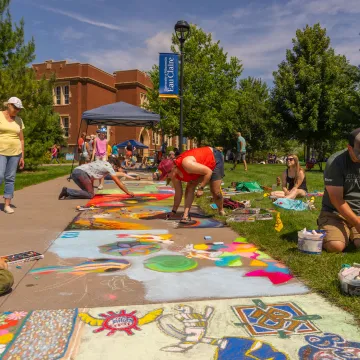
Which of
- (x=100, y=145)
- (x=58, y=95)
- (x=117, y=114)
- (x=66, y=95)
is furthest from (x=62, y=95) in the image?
(x=100, y=145)

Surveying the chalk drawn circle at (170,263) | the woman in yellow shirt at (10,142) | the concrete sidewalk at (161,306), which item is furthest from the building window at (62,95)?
the chalk drawn circle at (170,263)

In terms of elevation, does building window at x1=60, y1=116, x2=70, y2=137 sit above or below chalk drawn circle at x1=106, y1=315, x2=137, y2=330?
above

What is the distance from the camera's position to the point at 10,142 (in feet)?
20.0

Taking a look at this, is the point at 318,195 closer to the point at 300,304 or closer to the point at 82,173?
the point at 82,173

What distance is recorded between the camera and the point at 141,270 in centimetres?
334

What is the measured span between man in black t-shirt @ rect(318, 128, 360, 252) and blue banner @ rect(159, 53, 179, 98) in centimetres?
880

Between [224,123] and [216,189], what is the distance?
22.1m

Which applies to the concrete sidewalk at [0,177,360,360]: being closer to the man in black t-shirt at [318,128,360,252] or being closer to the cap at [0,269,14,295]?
the cap at [0,269,14,295]

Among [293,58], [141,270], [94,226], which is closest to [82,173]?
[94,226]

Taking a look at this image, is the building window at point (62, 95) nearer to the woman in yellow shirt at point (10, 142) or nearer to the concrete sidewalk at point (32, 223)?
the concrete sidewalk at point (32, 223)

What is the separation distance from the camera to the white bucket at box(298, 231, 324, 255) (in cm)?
360

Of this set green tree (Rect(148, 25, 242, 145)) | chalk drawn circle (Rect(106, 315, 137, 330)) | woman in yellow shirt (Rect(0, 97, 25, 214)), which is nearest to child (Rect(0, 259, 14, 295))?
chalk drawn circle (Rect(106, 315, 137, 330))

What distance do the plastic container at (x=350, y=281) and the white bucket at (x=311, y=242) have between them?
0.80 meters

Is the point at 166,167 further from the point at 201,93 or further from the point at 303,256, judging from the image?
the point at 201,93
